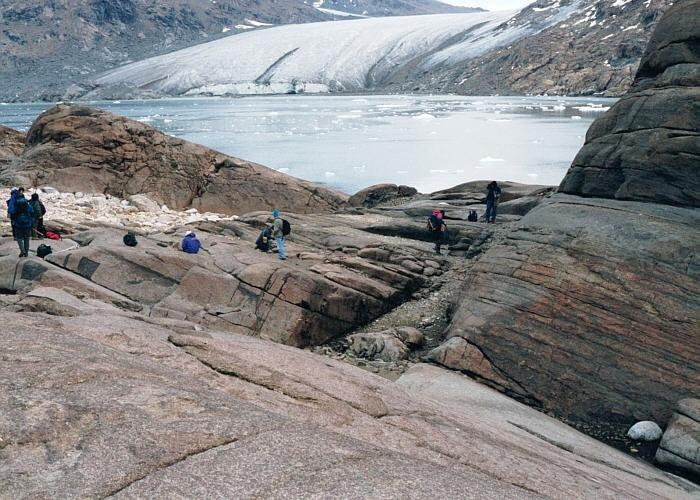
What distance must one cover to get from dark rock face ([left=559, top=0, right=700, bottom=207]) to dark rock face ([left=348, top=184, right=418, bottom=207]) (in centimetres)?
963

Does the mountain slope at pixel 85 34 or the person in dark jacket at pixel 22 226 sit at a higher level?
the mountain slope at pixel 85 34

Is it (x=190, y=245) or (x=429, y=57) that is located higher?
(x=429, y=57)

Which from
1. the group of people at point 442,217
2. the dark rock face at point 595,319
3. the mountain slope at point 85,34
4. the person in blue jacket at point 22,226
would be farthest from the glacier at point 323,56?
the dark rock face at point 595,319

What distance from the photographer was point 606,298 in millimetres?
9922

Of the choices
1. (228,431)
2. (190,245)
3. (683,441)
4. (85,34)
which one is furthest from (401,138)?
(85,34)

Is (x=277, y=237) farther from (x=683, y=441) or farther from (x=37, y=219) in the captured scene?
(x=683, y=441)

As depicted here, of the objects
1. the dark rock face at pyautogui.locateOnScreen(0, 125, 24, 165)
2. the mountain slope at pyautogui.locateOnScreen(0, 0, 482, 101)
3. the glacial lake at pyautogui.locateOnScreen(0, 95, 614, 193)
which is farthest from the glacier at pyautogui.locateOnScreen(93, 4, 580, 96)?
the dark rock face at pyautogui.locateOnScreen(0, 125, 24, 165)

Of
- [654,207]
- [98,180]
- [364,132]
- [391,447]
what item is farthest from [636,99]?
[364,132]

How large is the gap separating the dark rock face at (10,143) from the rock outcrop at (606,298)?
22.5 m

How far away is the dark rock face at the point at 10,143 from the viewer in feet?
86.3

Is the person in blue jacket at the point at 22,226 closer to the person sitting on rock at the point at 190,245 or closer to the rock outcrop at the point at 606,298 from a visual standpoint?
the person sitting on rock at the point at 190,245

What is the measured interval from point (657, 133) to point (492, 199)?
20.6 feet

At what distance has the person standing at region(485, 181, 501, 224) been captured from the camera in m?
17.4

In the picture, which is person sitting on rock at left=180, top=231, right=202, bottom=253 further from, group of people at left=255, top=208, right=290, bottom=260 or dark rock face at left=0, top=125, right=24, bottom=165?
dark rock face at left=0, top=125, right=24, bottom=165
